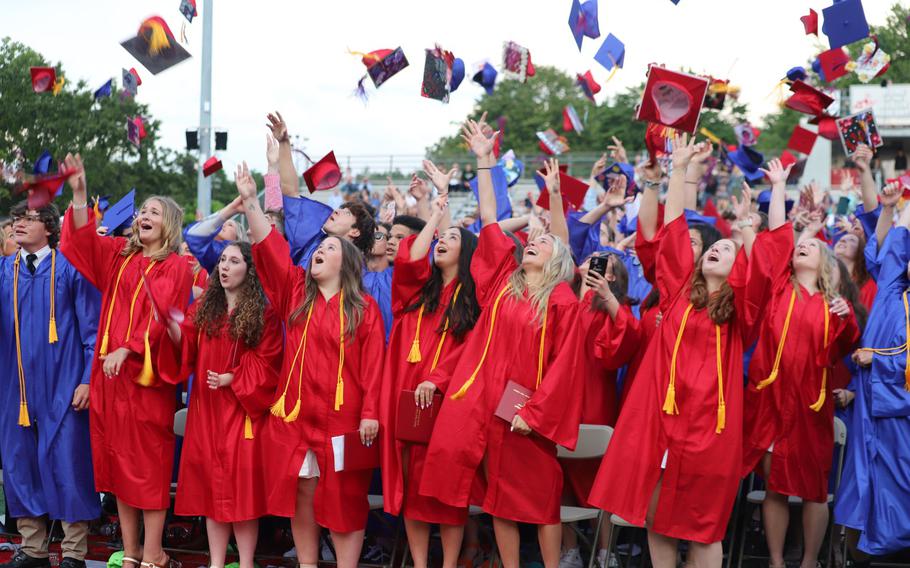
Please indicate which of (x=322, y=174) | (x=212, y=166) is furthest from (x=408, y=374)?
(x=212, y=166)

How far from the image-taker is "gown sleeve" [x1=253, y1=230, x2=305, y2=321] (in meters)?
5.73

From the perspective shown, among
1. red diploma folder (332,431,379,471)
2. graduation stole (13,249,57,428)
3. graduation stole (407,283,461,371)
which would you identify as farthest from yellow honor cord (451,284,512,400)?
graduation stole (13,249,57,428)

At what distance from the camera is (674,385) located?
5223 mm

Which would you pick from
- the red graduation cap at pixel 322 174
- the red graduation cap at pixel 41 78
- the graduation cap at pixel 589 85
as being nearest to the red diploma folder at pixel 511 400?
the red graduation cap at pixel 322 174

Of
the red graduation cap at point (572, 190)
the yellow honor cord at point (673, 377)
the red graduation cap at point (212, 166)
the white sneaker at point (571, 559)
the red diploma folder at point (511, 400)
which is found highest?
the red graduation cap at point (212, 166)

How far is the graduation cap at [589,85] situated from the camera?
10.9 m

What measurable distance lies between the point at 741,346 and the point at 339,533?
229cm

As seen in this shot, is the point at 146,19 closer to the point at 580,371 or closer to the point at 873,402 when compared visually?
the point at 580,371

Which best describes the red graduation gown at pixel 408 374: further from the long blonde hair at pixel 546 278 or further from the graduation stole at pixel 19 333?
the graduation stole at pixel 19 333

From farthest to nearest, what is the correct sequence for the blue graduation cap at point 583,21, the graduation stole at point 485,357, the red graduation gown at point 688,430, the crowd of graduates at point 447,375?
the blue graduation cap at point 583,21, the graduation stole at point 485,357, the crowd of graduates at point 447,375, the red graduation gown at point 688,430

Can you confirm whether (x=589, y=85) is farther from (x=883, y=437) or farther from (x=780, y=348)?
(x=883, y=437)

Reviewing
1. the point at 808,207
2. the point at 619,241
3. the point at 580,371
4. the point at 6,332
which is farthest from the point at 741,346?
the point at 6,332

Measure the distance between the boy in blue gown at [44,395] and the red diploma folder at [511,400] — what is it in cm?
247

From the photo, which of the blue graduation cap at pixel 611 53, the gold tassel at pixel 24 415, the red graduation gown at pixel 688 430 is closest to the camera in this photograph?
the red graduation gown at pixel 688 430
